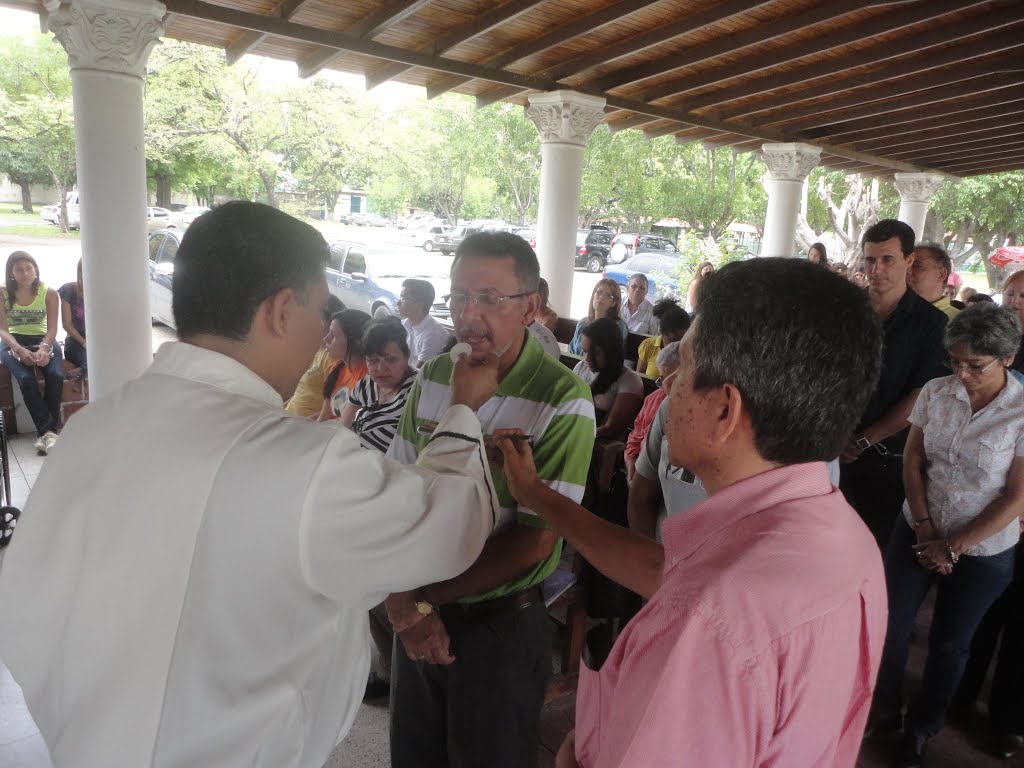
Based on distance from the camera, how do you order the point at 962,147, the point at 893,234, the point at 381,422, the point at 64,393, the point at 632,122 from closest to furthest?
the point at 893,234 → the point at 381,422 → the point at 64,393 → the point at 632,122 → the point at 962,147

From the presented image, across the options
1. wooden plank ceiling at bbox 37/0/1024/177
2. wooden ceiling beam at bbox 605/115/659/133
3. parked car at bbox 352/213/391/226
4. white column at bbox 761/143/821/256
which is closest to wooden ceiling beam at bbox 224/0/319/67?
wooden plank ceiling at bbox 37/0/1024/177

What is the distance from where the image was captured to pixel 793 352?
1.02 meters

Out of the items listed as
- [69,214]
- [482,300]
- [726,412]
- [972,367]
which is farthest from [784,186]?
[69,214]

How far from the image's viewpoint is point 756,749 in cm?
93

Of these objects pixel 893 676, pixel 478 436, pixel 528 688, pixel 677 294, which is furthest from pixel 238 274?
pixel 677 294

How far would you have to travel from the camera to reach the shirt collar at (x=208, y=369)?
45.9 inches

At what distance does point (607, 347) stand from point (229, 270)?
11.6 ft

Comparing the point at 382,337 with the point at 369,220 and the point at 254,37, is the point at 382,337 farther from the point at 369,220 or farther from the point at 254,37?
the point at 369,220

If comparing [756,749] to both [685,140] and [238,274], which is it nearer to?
[238,274]

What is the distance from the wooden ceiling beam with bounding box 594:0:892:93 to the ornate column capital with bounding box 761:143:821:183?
143 inches

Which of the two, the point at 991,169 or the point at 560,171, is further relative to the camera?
the point at 991,169

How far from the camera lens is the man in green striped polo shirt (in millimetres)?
1769

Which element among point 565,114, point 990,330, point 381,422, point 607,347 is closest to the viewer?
point 990,330

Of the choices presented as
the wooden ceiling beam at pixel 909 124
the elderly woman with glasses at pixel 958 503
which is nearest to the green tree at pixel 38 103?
the wooden ceiling beam at pixel 909 124
